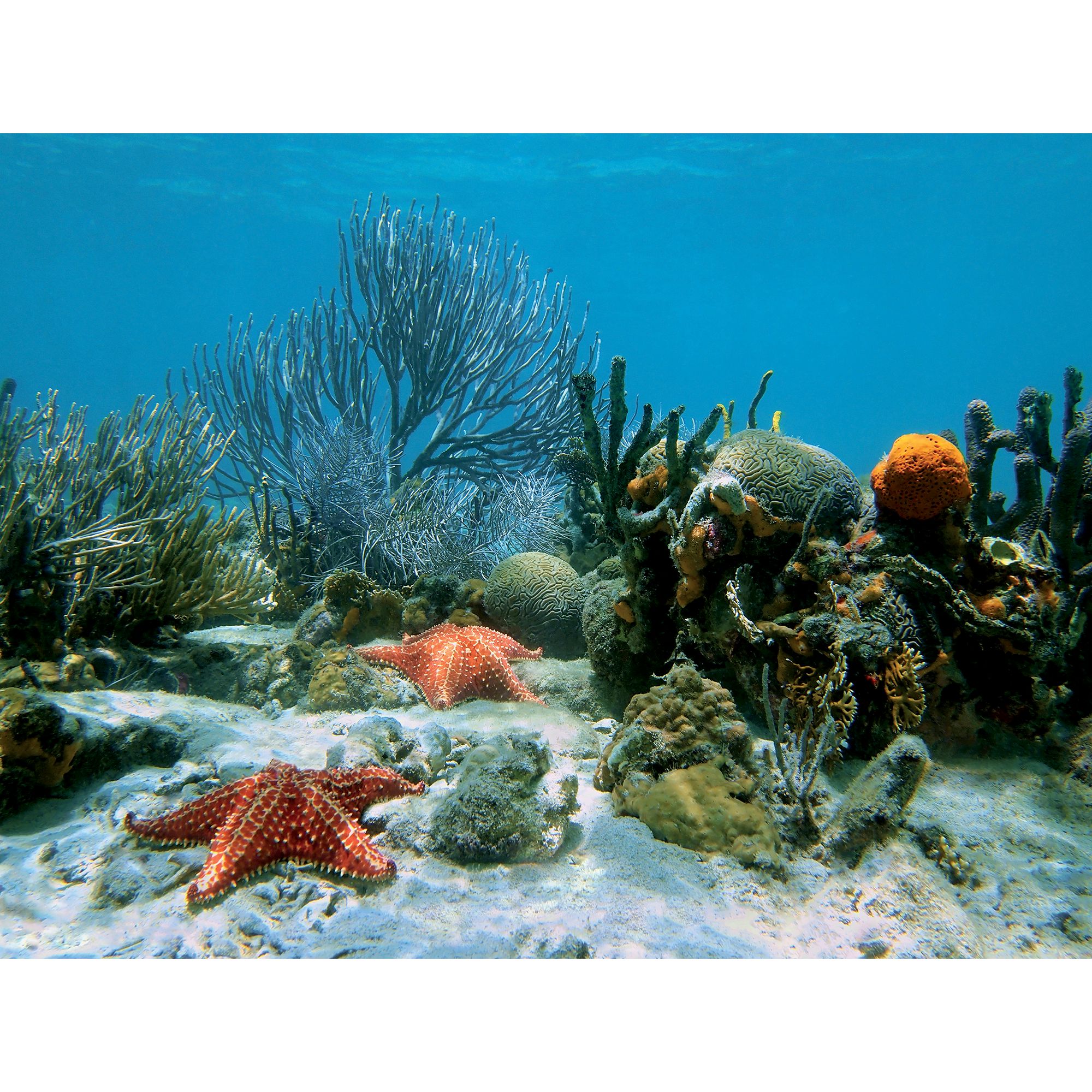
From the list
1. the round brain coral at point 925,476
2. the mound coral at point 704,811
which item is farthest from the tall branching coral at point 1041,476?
the mound coral at point 704,811

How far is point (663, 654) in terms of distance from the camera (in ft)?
12.3

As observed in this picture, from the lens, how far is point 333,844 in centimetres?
200

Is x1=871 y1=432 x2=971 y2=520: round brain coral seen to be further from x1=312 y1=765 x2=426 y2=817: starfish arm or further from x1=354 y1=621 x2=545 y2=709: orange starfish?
x1=312 y1=765 x2=426 y2=817: starfish arm

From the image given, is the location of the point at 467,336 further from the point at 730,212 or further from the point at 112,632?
the point at 730,212

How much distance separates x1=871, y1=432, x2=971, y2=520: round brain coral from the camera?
9.33ft

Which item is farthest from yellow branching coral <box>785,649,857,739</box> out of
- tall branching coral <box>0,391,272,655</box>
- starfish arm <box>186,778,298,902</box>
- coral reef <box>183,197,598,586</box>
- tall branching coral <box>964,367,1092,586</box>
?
coral reef <box>183,197,598,586</box>

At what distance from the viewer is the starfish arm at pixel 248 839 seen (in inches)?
72.4

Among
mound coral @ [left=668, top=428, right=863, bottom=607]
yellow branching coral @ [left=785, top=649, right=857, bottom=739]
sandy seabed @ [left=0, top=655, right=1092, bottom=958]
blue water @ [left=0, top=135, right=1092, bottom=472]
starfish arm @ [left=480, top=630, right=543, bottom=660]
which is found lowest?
sandy seabed @ [left=0, top=655, right=1092, bottom=958]

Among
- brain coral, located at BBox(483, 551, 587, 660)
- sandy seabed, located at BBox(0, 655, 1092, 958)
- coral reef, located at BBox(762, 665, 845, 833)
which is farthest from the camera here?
brain coral, located at BBox(483, 551, 587, 660)

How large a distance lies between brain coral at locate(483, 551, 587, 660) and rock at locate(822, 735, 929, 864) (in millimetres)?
2989

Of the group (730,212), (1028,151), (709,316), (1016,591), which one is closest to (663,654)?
(1016,591)

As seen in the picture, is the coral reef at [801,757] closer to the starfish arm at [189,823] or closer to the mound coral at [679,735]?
the mound coral at [679,735]

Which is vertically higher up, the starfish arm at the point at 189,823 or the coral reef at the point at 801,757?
the coral reef at the point at 801,757

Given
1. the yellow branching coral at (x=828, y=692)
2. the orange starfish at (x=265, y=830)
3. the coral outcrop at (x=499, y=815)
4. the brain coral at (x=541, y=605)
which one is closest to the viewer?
the orange starfish at (x=265, y=830)
